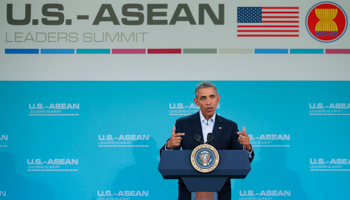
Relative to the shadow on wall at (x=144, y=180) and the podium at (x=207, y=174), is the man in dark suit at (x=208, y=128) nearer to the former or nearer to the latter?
the podium at (x=207, y=174)

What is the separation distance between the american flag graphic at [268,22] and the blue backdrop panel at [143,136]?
25.9 inches

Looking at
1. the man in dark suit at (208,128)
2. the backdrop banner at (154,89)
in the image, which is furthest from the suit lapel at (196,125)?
the backdrop banner at (154,89)

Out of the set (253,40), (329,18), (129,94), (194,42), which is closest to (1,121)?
(129,94)

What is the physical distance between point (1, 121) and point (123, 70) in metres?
1.72

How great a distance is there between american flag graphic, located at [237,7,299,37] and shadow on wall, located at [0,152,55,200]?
10.6 feet

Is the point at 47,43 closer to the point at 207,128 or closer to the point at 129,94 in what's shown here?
the point at 129,94

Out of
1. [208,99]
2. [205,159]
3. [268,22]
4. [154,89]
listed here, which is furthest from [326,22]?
[205,159]

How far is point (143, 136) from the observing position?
4.67 meters

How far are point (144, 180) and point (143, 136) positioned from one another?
0.56m

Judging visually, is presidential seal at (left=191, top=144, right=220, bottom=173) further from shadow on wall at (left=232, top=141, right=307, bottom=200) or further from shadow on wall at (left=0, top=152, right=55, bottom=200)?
shadow on wall at (left=0, top=152, right=55, bottom=200)

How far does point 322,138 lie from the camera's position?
459 cm

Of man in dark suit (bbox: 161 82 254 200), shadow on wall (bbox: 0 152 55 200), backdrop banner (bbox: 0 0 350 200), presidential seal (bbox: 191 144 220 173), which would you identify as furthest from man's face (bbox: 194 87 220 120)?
shadow on wall (bbox: 0 152 55 200)

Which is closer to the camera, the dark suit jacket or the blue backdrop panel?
the dark suit jacket

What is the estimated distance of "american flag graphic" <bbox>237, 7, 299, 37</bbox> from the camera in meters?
4.73
